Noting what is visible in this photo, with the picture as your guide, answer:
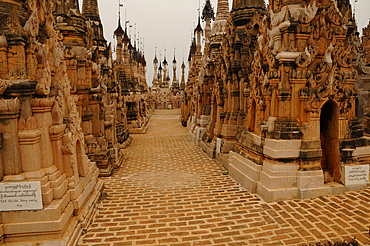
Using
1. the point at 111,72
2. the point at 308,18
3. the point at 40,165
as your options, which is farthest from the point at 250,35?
the point at 40,165

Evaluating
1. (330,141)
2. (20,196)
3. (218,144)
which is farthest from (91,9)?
(330,141)

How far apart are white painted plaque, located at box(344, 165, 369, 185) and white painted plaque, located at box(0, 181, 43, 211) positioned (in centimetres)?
650

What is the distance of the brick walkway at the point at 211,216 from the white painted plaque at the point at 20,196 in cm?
115

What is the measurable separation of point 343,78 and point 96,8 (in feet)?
31.3

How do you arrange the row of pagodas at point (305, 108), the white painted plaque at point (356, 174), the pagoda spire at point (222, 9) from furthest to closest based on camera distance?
the pagoda spire at point (222, 9)
the white painted plaque at point (356, 174)
the row of pagodas at point (305, 108)

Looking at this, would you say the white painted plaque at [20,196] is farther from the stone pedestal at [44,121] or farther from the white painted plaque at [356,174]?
the white painted plaque at [356,174]

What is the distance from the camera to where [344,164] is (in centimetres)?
648

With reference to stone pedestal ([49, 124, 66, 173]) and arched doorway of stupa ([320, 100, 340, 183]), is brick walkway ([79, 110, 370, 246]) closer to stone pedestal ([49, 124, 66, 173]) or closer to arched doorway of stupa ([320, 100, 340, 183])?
arched doorway of stupa ([320, 100, 340, 183])

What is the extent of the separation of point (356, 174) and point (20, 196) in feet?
23.0

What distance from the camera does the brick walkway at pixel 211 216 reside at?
4.63 meters

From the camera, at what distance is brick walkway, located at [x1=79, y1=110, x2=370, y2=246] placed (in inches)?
182

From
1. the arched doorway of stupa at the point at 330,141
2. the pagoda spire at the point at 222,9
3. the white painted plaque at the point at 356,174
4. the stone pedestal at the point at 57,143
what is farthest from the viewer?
the pagoda spire at the point at 222,9

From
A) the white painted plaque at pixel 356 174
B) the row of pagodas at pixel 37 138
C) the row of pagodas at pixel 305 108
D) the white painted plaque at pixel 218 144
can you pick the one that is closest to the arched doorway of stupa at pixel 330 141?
the row of pagodas at pixel 305 108

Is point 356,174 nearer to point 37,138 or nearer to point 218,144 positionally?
point 218,144
